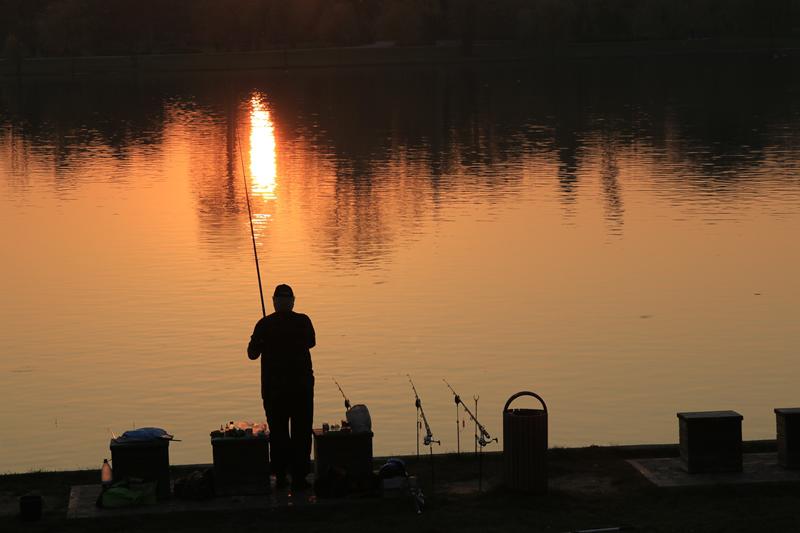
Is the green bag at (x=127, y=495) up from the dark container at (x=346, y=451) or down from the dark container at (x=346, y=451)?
down

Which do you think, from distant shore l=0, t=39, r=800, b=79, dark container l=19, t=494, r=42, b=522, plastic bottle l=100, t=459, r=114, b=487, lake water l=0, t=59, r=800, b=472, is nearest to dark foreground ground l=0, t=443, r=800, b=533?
dark container l=19, t=494, r=42, b=522

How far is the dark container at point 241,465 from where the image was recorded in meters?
12.3

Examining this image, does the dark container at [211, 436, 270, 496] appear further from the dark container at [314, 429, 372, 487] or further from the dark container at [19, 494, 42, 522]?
the dark container at [19, 494, 42, 522]

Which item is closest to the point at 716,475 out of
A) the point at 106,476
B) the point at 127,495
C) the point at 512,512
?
the point at 512,512

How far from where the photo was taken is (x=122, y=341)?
21812 millimetres

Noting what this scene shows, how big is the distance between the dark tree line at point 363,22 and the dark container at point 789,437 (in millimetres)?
114143

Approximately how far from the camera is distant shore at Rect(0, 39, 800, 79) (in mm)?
131125

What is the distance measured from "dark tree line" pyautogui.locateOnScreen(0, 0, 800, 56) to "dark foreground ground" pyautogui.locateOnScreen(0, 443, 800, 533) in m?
114

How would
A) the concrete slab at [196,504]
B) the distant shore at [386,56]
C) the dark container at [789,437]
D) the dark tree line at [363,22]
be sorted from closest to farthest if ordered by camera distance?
1. the concrete slab at [196,504]
2. the dark container at [789,437]
3. the distant shore at [386,56]
4. the dark tree line at [363,22]

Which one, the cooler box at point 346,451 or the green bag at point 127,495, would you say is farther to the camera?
the cooler box at point 346,451

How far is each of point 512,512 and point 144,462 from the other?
106 inches

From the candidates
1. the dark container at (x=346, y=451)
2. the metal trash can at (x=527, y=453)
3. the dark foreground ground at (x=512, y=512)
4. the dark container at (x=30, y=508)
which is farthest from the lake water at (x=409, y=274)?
the dark container at (x=30, y=508)

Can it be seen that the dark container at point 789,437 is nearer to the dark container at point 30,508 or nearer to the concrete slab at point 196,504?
the concrete slab at point 196,504

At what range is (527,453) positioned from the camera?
1218 cm
